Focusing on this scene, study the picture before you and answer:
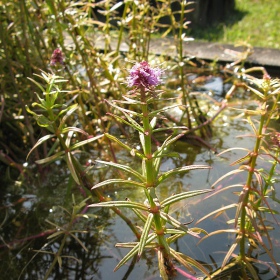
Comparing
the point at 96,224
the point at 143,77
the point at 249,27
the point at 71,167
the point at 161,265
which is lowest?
the point at 249,27

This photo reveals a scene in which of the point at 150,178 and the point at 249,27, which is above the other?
the point at 150,178

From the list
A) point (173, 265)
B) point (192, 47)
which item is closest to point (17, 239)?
point (173, 265)

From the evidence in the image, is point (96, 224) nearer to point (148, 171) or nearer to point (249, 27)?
point (148, 171)

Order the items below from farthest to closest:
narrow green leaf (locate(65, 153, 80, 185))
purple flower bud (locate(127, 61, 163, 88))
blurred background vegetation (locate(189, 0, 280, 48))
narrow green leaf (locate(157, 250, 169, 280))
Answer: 1. blurred background vegetation (locate(189, 0, 280, 48))
2. narrow green leaf (locate(65, 153, 80, 185))
3. narrow green leaf (locate(157, 250, 169, 280))
4. purple flower bud (locate(127, 61, 163, 88))

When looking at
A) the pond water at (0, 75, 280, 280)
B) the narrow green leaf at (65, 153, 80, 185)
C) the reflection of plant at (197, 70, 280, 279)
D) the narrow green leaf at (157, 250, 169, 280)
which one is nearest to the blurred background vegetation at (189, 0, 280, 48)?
the pond water at (0, 75, 280, 280)

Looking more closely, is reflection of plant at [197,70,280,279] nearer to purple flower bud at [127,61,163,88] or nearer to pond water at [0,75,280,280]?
pond water at [0,75,280,280]

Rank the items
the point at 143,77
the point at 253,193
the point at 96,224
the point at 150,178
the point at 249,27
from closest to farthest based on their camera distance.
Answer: the point at 143,77 → the point at 150,178 → the point at 253,193 → the point at 96,224 → the point at 249,27

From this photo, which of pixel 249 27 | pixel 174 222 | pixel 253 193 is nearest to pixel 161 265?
pixel 174 222

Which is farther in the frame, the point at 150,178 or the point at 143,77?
the point at 150,178

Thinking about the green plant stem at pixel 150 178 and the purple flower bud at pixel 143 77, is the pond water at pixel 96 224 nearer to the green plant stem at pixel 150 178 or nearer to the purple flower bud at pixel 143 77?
the green plant stem at pixel 150 178
